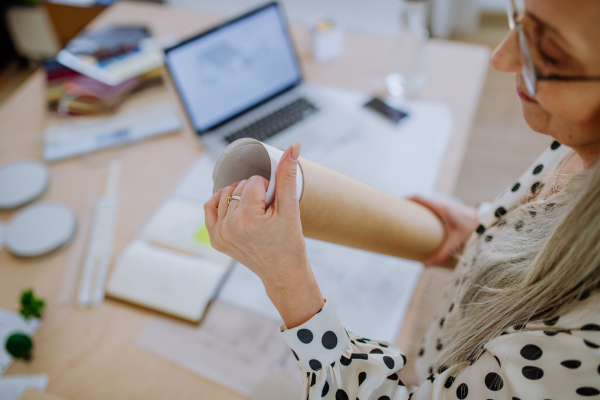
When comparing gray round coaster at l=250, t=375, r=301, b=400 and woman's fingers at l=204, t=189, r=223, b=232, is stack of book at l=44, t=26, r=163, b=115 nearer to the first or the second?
woman's fingers at l=204, t=189, r=223, b=232

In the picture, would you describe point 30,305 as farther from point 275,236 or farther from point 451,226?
point 451,226

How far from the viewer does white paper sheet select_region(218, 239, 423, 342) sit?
0.82 metres

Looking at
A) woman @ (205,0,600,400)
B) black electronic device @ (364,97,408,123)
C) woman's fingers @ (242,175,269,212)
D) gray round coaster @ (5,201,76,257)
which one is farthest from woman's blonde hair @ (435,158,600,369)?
gray round coaster @ (5,201,76,257)

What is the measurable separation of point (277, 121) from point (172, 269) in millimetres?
526

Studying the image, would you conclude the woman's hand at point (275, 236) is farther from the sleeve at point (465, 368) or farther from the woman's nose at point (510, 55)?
the woman's nose at point (510, 55)

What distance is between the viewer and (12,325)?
87 cm

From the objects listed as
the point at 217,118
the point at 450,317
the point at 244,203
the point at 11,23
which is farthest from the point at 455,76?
the point at 11,23

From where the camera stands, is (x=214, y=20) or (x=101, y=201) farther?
(x=214, y=20)

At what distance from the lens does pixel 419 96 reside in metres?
1.28

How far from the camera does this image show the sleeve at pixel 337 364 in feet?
1.90

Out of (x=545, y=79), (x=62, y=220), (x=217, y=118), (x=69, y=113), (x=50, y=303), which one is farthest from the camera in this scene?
(x=69, y=113)

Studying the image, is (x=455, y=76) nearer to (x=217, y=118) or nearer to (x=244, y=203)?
(x=217, y=118)

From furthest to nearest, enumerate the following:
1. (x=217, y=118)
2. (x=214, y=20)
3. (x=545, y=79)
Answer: (x=214, y=20)
(x=217, y=118)
(x=545, y=79)

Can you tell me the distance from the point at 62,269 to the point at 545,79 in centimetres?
100
